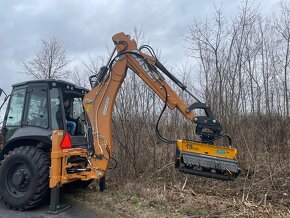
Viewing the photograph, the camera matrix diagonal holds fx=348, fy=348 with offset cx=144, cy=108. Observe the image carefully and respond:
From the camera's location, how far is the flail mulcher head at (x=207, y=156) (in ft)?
18.7

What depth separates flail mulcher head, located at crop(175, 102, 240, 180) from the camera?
18.7 feet

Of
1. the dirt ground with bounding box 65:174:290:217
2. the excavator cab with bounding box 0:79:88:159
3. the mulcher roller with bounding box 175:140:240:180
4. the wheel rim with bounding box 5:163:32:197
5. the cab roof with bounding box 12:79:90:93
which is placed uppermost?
the cab roof with bounding box 12:79:90:93

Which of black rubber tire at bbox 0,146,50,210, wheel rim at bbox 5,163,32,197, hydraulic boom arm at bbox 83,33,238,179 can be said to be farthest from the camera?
wheel rim at bbox 5,163,32,197

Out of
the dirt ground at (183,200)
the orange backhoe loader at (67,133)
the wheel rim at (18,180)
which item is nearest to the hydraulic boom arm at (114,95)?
the orange backhoe loader at (67,133)

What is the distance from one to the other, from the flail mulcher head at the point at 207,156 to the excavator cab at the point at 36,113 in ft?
7.56

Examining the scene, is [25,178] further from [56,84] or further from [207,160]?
[207,160]

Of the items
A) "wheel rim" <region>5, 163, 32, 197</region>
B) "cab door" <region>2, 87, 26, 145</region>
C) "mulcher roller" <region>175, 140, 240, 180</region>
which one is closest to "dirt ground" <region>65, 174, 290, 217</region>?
"mulcher roller" <region>175, 140, 240, 180</region>

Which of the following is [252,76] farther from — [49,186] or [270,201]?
[49,186]

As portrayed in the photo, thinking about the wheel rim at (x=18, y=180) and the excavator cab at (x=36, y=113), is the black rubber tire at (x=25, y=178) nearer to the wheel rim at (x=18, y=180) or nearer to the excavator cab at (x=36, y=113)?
the wheel rim at (x=18, y=180)

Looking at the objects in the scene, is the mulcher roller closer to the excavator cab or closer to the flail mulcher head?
the flail mulcher head

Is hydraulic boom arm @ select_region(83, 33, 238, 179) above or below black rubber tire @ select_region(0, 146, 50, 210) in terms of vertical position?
above

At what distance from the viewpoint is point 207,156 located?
5793mm

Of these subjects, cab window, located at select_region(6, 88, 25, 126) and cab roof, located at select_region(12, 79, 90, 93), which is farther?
cab window, located at select_region(6, 88, 25, 126)

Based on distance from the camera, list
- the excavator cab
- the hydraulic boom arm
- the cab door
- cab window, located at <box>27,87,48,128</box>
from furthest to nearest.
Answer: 1. the cab door
2. cab window, located at <box>27,87,48,128</box>
3. the excavator cab
4. the hydraulic boom arm
